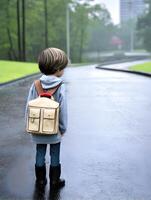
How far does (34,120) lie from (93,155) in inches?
81.3

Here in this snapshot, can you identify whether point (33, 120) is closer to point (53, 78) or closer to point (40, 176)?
point (53, 78)

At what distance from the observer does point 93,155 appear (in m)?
6.48

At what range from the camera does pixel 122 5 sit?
142 metres

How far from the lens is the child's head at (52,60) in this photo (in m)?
4.63

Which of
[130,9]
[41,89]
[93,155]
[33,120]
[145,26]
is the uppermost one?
[130,9]

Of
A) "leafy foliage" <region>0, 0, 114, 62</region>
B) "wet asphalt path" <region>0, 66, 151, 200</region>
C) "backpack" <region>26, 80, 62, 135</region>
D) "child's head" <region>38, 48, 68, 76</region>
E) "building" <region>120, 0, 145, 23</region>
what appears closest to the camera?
"backpack" <region>26, 80, 62, 135</region>

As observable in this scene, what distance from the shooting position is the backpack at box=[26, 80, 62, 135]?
4523mm

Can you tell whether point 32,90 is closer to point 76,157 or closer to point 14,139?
point 76,157

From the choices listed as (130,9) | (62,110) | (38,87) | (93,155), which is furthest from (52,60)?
(130,9)

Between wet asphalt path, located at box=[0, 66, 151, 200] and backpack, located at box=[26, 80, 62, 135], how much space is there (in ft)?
2.12

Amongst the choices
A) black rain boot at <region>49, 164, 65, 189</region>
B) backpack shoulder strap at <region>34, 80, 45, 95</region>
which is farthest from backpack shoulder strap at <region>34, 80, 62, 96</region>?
black rain boot at <region>49, 164, 65, 189</region>

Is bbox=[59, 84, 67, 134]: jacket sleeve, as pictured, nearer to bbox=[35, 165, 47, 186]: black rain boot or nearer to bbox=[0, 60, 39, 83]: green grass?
bbox=[35, 165, 47, 186]: black rain boot

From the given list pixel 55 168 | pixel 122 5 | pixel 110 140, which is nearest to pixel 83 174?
pixel 55 168

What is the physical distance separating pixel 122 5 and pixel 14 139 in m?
138
